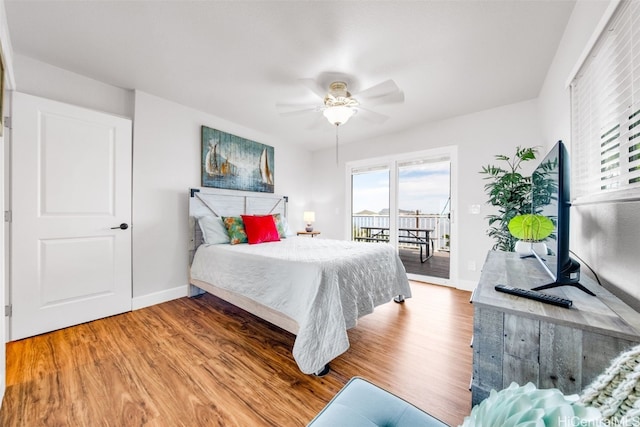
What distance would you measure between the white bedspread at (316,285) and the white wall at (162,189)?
67 centimetres

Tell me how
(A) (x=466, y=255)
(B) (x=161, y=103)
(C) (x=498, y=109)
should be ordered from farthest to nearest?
(A) (x=466, y=255), (C) (x=498, y=109), (B) (x=161, y=103)

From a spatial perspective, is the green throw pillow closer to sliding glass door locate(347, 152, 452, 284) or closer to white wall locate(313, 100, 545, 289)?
sliding glass door locate(347, 152, 452, 284)

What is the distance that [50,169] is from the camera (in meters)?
2.26

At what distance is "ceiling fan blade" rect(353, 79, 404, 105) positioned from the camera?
2.06 meters

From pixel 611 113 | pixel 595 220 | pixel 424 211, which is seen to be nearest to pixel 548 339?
pixel 595 220

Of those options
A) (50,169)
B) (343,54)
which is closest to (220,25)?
(343,54)

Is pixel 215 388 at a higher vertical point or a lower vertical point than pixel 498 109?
lower

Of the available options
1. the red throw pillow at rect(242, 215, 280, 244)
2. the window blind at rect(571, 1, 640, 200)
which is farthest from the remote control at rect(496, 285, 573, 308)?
the red throw pillow at rect(242, 215, 280, 244)

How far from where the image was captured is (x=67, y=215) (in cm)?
235

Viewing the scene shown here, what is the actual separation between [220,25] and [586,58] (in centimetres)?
241

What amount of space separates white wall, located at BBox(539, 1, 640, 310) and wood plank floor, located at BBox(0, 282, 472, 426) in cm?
101

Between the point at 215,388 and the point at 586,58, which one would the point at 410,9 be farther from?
the point at 215,388

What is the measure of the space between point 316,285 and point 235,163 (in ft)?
8.81

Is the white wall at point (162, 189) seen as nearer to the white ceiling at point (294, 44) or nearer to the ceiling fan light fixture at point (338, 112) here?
the white ceiling at point (294, 44)
